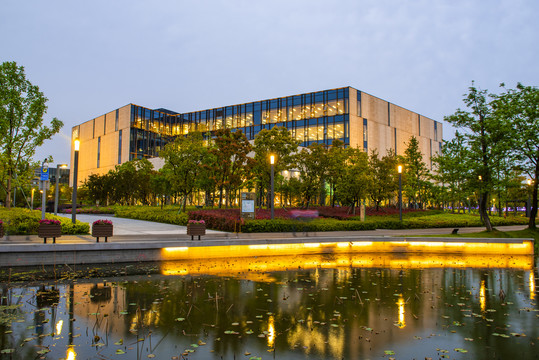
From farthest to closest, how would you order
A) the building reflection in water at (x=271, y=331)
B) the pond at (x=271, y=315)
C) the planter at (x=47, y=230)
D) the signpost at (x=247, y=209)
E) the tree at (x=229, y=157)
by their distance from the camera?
the tree at (x=229, y=157) < the signpost at (x=247, y=209) < the planter at (x=47, y=230) < the building reflection in water at (x=271, y=331) < the pond at (x=271, y=315)

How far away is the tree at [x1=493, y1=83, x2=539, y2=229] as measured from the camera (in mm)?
22047

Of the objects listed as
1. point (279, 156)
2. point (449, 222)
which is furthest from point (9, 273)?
point (449, 222)

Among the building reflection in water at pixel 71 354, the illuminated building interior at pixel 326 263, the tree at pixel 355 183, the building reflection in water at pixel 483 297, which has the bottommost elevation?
the illuminated building interior at pixel 326 263

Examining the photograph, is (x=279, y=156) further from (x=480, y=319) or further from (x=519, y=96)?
(x=480, y=319)

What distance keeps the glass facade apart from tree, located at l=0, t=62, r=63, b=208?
41.9 meters

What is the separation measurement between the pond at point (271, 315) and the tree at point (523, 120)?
41.9 feet

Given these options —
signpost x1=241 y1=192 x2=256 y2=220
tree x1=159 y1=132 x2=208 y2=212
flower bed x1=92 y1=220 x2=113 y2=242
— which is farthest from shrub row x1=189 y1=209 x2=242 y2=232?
tree x1=159 y1=132 x2=208 y2=212

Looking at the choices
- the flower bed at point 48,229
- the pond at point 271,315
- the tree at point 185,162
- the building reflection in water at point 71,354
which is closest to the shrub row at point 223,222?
the tree at point 185,162

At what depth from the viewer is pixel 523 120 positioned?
22641 millimetres

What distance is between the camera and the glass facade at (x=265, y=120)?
69.5 metres

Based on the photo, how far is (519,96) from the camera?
23.2 meters

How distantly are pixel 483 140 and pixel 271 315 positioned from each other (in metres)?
20.8

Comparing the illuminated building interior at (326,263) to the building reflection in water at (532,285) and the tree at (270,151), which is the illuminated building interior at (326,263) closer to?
the building reflection in water at (532,285)

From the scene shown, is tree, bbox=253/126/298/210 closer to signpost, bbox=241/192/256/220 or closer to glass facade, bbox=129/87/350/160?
signpost, bbox=241/192/256/220
